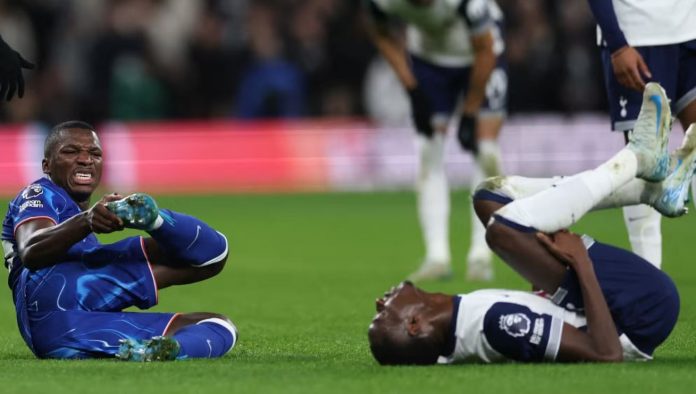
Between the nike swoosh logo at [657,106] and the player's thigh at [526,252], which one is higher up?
the nike swoosh logo at [657,106]

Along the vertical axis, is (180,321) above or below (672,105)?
below

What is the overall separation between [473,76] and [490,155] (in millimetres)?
564

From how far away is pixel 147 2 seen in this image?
20.2m

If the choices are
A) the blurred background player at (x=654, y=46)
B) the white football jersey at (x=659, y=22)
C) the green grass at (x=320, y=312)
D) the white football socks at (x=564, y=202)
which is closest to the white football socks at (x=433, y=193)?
the green grass at (x=320, y=312)

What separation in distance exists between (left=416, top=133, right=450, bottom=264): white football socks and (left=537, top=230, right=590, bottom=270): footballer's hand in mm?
4612

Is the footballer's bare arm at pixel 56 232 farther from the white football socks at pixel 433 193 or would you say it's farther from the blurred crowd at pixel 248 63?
the blurred crowd at pixel 248 63

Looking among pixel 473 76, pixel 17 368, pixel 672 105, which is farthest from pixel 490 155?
pixel 17 368

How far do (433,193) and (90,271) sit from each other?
15.1 ft

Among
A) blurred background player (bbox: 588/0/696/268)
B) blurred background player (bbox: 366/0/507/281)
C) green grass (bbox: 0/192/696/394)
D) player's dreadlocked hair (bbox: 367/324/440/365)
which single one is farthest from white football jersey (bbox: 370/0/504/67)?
player's dreadlocked hair (bbox: 367/324/440/365)

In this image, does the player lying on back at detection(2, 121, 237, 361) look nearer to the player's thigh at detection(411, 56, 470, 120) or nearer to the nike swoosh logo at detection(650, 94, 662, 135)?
the nike swoosh logo at detection(650, 94, 662, 135)

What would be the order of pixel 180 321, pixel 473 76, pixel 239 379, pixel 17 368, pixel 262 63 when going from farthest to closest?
pixel 262 63 < pixel 473 76 < pixel 180 321 < pixel 17 368 < pixel 239 379

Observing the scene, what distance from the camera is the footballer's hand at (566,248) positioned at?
5.84 metres

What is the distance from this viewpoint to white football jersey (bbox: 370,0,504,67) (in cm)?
1052

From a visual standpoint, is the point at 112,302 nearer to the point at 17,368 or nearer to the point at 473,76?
the point at 17,368
